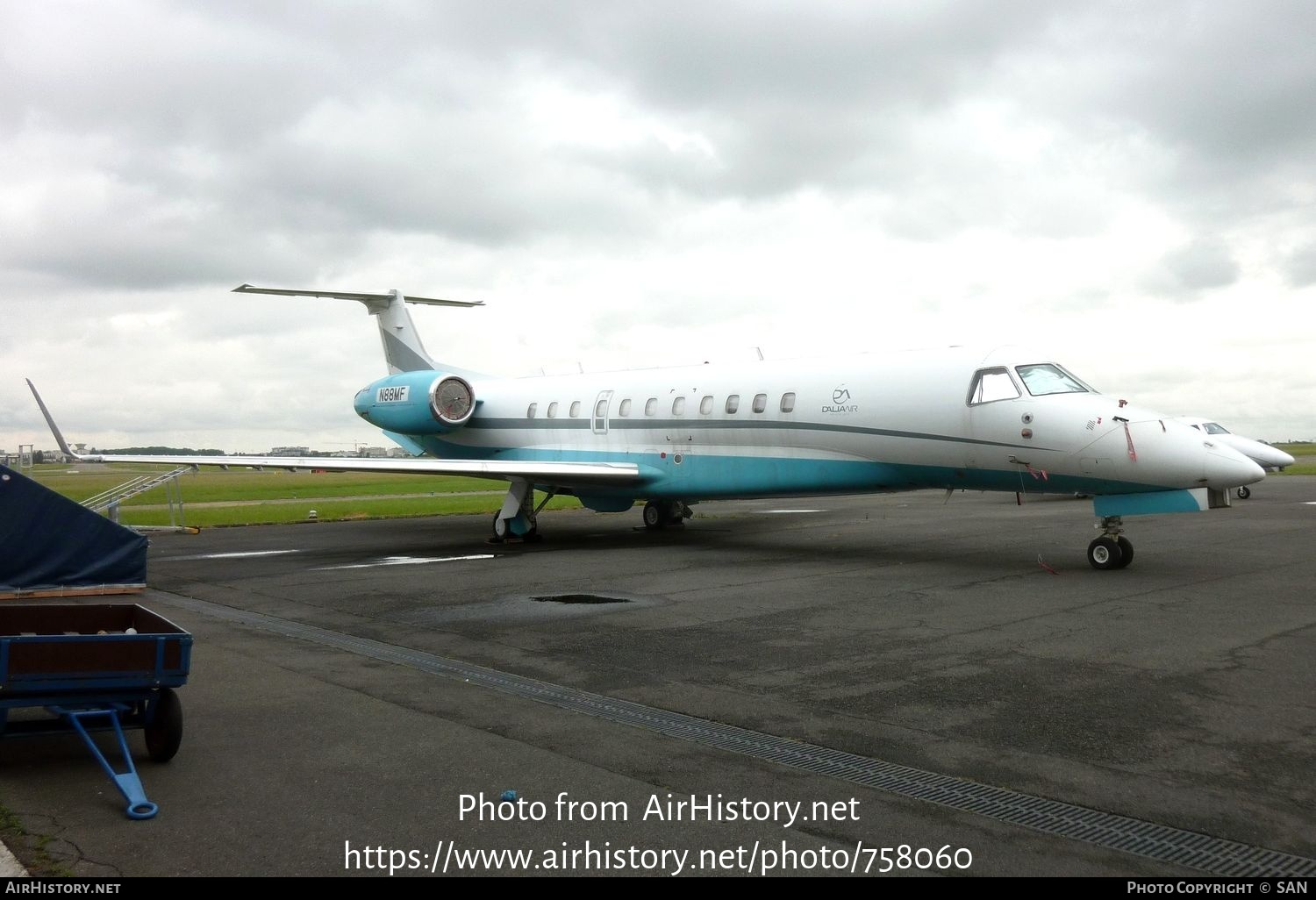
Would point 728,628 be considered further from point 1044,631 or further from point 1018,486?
point 1018,486

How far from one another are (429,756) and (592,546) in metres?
12.9

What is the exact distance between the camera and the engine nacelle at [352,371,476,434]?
2250 centimetres

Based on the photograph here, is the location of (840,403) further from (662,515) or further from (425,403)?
(425,403)

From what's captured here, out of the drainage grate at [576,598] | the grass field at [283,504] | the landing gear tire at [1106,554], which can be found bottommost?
the grass field at [283,504]

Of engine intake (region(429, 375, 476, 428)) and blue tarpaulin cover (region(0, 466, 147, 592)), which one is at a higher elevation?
engine intake (region(429, 375, 476, 428))

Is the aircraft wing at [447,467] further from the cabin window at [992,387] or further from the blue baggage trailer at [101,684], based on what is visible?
the blue baggage trailer at [101,684]

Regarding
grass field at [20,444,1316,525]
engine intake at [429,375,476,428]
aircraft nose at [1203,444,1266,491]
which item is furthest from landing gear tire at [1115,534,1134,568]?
grass field at [20,444,1316,525]

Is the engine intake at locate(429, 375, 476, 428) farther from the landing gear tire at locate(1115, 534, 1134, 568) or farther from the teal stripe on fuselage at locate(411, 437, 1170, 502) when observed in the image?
the landing gear tire at locate(1115, 534, 1134, 568)

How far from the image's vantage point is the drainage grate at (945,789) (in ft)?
13.1

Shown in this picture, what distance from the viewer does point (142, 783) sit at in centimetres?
509

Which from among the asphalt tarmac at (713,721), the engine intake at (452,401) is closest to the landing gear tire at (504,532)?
the engine intake at (452,401)

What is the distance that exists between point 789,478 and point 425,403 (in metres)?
9.95

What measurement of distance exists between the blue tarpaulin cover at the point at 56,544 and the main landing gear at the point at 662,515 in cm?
1147

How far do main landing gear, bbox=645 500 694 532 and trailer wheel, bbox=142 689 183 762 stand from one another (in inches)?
639
